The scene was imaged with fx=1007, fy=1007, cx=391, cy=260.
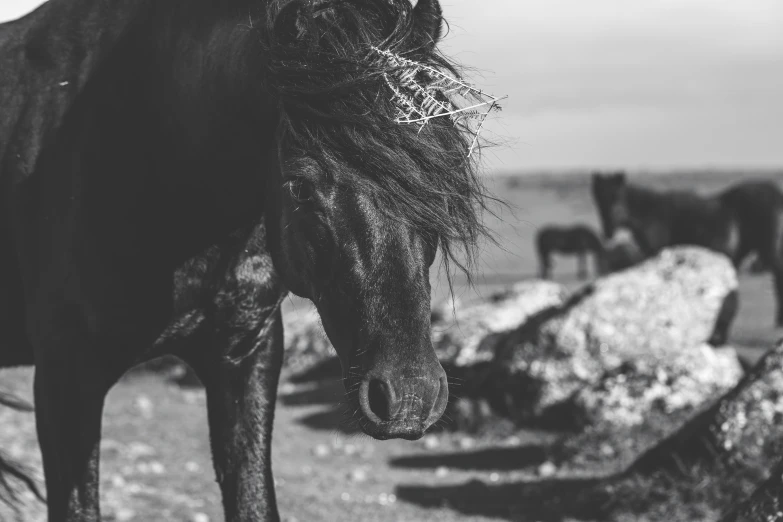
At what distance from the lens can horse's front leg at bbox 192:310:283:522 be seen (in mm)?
3035

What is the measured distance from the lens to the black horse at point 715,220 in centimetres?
1577

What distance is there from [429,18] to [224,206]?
Answer: 30.1 inches

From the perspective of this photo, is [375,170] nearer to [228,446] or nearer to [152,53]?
[152,53]

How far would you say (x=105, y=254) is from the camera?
2750 millimetres

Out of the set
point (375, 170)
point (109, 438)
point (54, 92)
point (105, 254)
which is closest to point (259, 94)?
point (375, 170)

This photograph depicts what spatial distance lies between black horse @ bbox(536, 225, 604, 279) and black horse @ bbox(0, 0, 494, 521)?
25.6 meters

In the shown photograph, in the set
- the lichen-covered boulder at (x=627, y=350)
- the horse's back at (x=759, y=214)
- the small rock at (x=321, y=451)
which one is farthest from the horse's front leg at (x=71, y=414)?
the horse's back at (x=759, y=214)

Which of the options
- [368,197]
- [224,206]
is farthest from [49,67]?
[368,197]

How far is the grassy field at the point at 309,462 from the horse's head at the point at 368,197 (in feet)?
5.84

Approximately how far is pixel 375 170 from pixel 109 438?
658 cm

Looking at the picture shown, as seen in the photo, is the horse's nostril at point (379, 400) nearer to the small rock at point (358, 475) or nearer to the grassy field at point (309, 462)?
the grassy field at point (309, 462)

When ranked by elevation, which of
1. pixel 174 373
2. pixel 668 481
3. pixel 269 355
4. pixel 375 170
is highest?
pixel 375 170

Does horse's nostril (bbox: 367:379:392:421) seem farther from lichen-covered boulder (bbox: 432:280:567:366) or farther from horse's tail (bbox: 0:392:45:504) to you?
lichen-covered boulder (bbox: 432:280:567:366)

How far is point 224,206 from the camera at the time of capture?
2.74 metres
